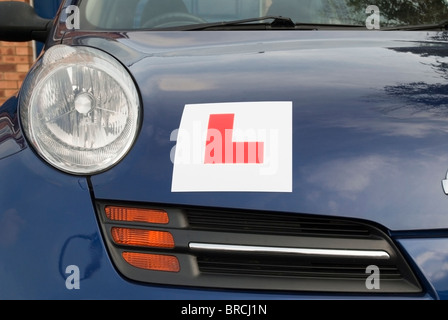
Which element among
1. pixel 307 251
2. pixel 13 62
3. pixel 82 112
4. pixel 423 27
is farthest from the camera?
pixel 13 62

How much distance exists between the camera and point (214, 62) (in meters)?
1.69

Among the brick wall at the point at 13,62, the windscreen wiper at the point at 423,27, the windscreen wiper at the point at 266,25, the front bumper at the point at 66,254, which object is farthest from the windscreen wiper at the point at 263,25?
the brick wall at the point at 13,62

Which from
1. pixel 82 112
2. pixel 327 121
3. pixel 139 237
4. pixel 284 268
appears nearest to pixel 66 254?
pixel 139 237

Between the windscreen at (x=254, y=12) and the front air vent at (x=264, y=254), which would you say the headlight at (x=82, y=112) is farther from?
the windscreen at (x=254, y=12)

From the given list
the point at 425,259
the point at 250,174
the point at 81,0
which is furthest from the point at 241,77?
the point at 81,0

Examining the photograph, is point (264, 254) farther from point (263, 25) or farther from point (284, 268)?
point (263, 25)

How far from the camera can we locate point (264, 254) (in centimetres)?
139

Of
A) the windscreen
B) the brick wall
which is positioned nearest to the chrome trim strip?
the windscreen

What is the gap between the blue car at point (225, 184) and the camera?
53.6 inches

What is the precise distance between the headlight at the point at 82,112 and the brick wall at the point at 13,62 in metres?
5.41

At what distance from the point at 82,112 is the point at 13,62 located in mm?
5575

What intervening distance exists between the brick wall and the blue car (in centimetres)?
541

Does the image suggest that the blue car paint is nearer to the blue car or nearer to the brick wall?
the blue car

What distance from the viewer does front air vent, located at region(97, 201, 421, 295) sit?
137 centimetres
